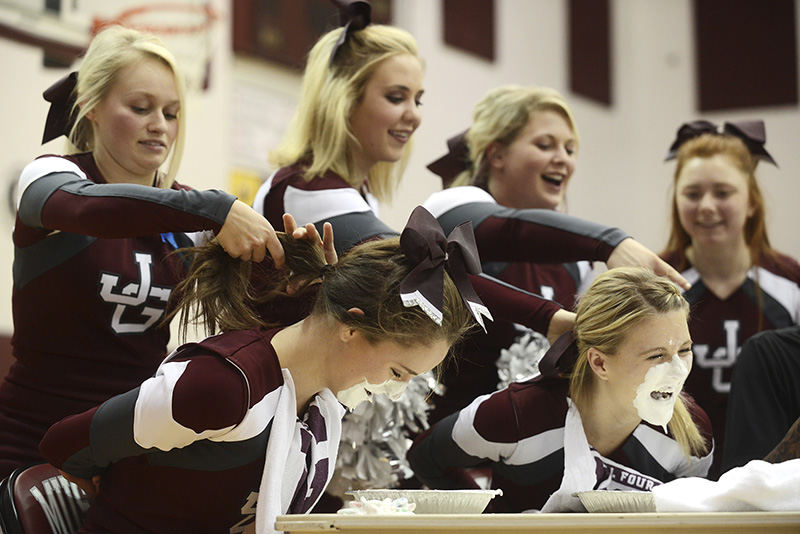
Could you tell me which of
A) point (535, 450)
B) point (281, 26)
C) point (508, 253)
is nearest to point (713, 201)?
point (508, 253)

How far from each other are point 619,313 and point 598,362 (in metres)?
0.11

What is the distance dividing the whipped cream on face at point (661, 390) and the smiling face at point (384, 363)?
504mm

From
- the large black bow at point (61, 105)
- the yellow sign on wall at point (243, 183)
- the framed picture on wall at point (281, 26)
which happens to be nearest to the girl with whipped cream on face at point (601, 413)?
the large black bow at point (61, 105)

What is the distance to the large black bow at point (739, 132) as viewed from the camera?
3037mm

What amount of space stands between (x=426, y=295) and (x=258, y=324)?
13.0 inches

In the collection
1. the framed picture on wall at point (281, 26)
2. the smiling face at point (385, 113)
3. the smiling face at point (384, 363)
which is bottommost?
the smiling face at point (384, 363)

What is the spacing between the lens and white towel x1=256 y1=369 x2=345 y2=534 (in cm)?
166

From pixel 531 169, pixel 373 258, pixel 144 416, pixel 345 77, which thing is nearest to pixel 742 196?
pixel 531 169

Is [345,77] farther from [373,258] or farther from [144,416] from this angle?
[144,416]

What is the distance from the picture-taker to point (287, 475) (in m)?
1.72

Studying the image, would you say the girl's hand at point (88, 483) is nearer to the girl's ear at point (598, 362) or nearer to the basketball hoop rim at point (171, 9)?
the girl's ear at point (598, 362)

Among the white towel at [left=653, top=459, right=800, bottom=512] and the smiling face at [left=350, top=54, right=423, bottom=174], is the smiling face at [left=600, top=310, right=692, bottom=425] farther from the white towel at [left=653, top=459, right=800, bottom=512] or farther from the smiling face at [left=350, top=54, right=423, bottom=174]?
the smiling face at [left=350, top=54, right=423, bottom=174]

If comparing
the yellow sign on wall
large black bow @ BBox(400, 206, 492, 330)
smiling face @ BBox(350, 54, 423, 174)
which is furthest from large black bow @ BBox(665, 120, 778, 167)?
the yellow sign on wall

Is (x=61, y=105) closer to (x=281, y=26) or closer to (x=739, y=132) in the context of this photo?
(x=739, y=132)
